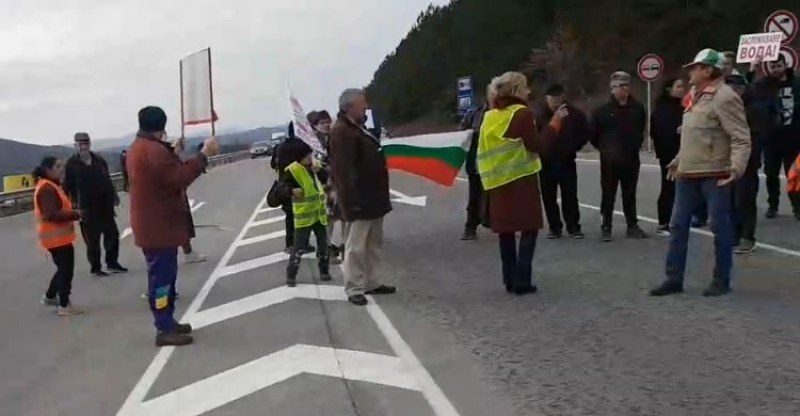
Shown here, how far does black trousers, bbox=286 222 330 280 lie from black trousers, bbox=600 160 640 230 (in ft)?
11.5

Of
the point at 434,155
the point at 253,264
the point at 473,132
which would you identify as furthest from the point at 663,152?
the point at 253,264

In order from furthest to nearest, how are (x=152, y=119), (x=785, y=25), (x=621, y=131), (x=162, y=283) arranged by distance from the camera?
(x=785, y=25)
(x=621, y=131)
(x=162, y=283)
(x=152, y=119)

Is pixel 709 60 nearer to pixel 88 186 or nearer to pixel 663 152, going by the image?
pixel 663 152

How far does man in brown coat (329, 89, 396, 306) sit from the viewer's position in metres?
9.25

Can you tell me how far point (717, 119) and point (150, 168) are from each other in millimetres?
4579

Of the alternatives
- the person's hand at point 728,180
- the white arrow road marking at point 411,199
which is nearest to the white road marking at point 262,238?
the white arrow road marking at point 411,199

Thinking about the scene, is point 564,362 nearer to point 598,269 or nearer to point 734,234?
point 598,269

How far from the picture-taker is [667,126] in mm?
12328

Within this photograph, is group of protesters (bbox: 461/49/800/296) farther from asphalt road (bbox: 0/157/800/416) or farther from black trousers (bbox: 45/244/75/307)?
black trousers (bbox: 45/244/75/307)

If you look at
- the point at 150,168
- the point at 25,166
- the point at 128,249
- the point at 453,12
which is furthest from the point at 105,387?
the point at 453,12

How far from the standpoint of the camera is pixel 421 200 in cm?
2084

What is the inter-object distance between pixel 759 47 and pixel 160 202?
12.2 metres

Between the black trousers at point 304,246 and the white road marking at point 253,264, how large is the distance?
1.64m

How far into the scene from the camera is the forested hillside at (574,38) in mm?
53344
